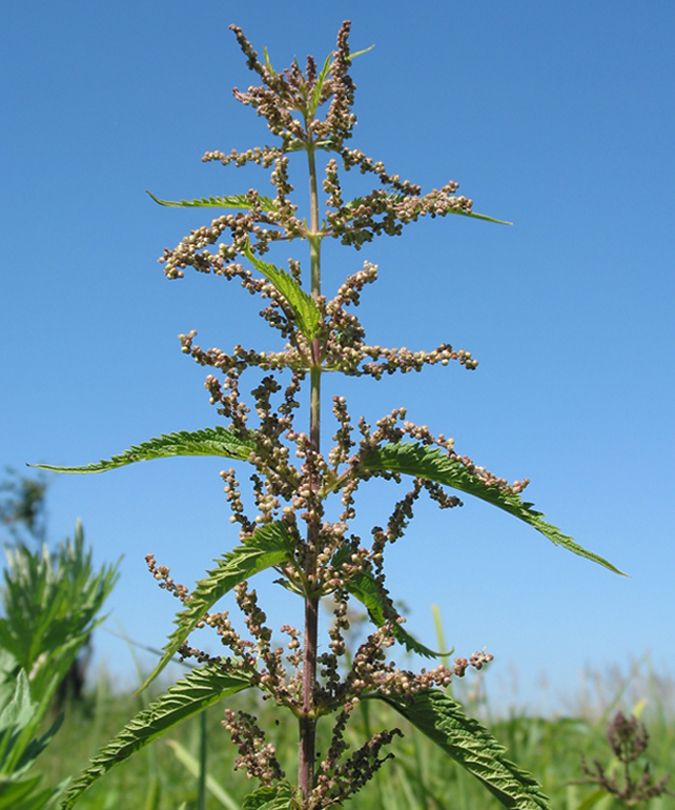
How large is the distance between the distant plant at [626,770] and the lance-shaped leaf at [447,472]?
3015 mm

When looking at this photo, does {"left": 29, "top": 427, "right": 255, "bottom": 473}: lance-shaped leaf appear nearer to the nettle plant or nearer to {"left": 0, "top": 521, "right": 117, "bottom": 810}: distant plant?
the nettle plant

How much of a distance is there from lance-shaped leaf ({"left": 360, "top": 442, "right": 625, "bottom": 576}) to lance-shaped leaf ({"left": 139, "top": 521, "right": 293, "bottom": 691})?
0.49m

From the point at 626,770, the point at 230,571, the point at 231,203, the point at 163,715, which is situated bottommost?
the point at 626,770

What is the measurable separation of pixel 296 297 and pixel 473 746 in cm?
181

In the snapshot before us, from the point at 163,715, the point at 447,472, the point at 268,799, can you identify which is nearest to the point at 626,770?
the point at 268,799

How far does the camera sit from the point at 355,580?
2.91m

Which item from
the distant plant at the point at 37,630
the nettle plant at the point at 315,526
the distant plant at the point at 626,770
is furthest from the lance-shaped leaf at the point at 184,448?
the distant plant at the point at 626,770

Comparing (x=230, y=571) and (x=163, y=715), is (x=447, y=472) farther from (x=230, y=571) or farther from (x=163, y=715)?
(x=163, y=715)

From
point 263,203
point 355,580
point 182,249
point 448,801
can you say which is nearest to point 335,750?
point 355,580

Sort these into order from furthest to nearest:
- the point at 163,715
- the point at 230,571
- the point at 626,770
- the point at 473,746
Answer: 1. the point at 626,770
2. the point at 473,746
3. the point at 163,715
4. the point at 230,571

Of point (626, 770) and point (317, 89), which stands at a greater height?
point (317, 89)

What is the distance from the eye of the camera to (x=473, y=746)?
2.71 metres

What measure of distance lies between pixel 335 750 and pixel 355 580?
0.64 meters

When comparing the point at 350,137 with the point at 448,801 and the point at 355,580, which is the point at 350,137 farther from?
the point at 448,801
